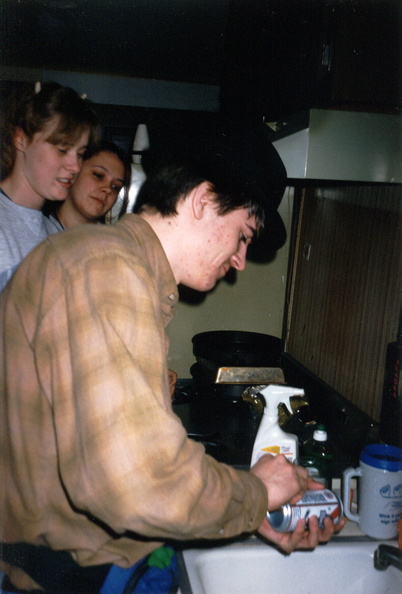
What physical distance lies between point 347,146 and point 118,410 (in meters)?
0.77

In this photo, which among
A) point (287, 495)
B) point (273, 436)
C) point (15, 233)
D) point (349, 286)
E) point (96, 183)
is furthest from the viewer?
point (96, 183)

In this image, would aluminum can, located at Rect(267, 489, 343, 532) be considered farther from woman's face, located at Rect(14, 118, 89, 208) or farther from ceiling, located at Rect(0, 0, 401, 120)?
woman's face, located at Rect(14, 118, 89, 208)

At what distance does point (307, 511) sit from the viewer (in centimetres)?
90

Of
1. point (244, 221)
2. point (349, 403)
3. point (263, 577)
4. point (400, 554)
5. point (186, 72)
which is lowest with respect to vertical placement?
point (263, 577)

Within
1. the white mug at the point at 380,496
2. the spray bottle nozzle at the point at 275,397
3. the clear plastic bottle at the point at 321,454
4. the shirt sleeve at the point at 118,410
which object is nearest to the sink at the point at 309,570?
the white mug at the point at 380,496

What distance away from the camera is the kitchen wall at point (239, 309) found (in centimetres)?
213

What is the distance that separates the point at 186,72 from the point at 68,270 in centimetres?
266

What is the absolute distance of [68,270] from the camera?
0.59 metres

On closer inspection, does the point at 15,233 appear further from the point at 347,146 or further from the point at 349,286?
the point at 349,286

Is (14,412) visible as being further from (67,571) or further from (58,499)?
(67,571)

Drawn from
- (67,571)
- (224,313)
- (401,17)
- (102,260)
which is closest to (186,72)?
(224,313)

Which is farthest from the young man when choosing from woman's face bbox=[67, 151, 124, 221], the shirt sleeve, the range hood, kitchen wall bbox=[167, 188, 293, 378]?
kitchen wall bbox=[167, 188, 293, 378]

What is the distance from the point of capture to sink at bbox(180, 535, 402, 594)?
0.97 m

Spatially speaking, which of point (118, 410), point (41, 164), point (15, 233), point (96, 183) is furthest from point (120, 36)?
point (118, 410)
